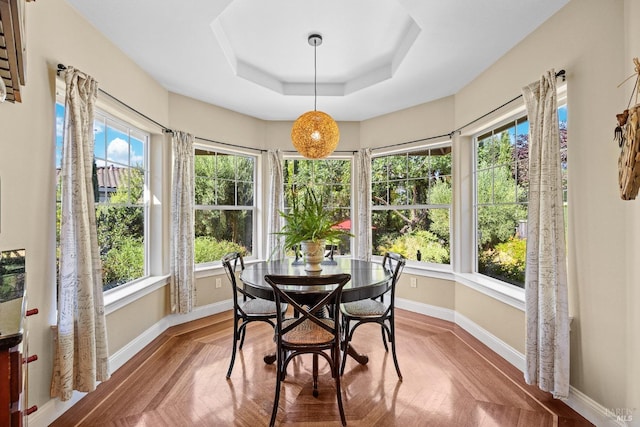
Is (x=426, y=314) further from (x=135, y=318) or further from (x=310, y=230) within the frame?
(x=135, y=318)

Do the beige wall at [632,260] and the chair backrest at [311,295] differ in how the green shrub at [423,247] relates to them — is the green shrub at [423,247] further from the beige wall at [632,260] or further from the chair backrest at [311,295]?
the chair backrest at [311,295]

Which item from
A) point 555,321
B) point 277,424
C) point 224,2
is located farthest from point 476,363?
point 224,2

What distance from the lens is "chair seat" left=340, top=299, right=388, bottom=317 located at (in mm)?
2533

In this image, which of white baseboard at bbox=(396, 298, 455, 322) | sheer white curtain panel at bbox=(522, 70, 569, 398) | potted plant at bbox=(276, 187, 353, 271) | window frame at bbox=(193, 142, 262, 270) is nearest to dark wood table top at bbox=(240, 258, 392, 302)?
potted plant at bbox=(276, 187, 353, 271)

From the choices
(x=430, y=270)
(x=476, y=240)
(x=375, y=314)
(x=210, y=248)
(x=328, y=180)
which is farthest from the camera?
(x=328, y=180)

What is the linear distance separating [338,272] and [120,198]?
7.08 ft

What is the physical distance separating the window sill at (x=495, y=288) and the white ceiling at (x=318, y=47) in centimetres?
210

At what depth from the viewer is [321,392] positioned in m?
2.24

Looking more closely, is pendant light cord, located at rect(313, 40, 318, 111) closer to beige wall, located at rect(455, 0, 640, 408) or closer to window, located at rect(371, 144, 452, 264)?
window, located at rect(371, 144, 452, 264)

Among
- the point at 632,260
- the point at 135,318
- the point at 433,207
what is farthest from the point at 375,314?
the point at 135,318

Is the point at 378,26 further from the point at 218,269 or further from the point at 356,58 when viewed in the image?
the point at 218,269

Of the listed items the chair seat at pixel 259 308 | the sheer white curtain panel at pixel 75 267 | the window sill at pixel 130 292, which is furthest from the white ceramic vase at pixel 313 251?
the window sill at pixel 130 292

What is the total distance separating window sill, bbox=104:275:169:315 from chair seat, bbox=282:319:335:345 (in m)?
1.46

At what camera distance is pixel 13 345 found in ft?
2.80
